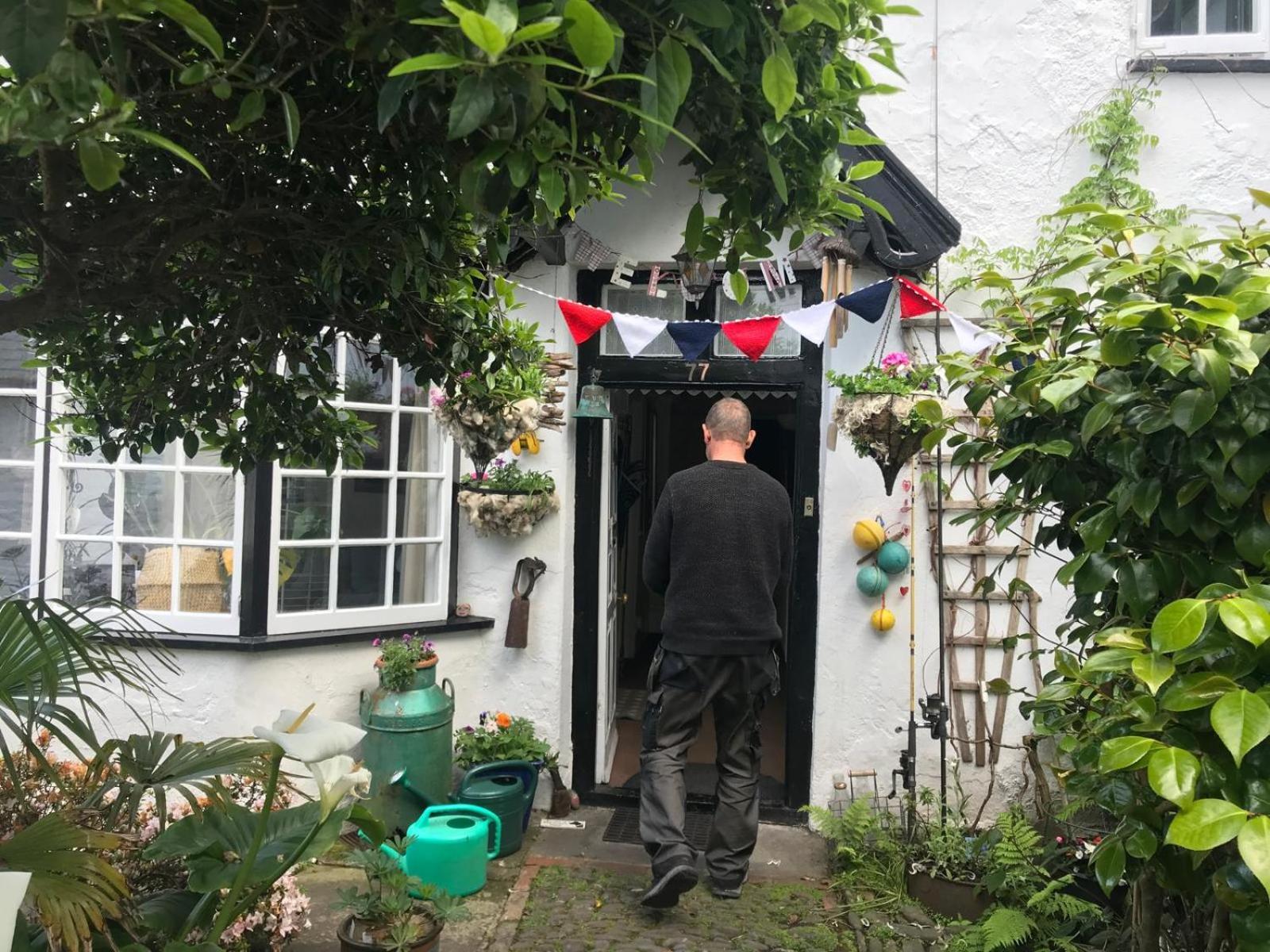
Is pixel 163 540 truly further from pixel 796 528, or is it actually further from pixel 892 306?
pixel 892 306

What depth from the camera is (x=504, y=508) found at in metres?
4.73

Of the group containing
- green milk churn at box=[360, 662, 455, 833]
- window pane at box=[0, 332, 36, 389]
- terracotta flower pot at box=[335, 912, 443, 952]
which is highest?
window pane at box=[0, 332, 36, 389]

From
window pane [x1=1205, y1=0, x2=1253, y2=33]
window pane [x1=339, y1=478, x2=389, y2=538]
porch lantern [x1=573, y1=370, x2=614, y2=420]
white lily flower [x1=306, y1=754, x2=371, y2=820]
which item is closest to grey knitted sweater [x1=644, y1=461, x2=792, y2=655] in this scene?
porch lantern [x1=573, y1=370, x2=614, y2=420]

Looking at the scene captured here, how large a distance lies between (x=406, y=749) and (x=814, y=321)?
2825mm

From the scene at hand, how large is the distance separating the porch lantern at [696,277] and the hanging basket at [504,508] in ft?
4.36

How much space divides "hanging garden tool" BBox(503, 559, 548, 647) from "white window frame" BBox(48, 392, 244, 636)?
4.73 ft

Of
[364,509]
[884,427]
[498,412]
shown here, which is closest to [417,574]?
[364,509]

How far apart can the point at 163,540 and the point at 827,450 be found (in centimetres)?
350

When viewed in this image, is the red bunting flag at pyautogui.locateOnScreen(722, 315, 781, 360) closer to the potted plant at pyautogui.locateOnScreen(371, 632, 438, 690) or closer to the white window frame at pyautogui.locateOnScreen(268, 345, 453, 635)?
the white window frame at pyautogui.locateOnScreen(268, 345, 453, 635)

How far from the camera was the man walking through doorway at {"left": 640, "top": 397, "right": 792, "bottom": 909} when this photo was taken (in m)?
3.91

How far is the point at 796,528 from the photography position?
4836 millimetres

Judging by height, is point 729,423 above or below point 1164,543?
above

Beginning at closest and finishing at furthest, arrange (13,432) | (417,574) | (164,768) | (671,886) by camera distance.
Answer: (164,768)
(671,886)
(13,432)
(417,574)

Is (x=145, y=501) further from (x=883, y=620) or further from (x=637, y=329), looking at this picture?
(x=883, y=620)
